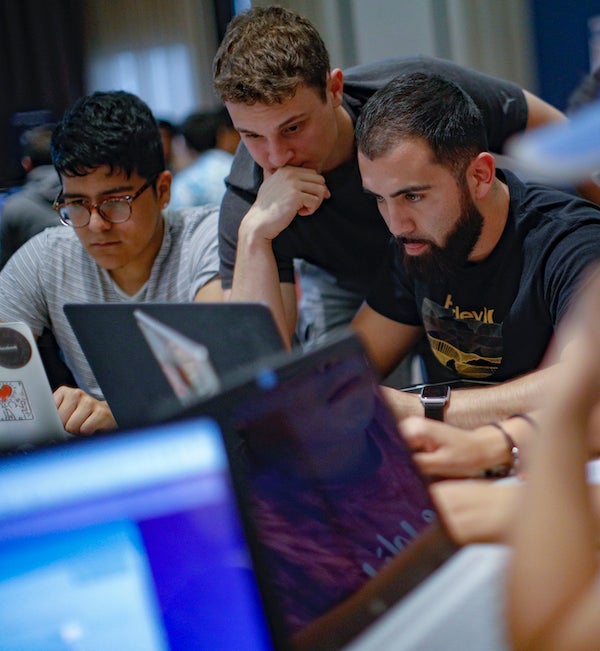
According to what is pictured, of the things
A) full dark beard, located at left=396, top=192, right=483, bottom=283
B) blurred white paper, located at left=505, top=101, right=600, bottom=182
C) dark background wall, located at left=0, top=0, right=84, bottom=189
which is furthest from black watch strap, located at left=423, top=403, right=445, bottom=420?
dark background wall, located at left=0, top=0, right=84, bottom=189

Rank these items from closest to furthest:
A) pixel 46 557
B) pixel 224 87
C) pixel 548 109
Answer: pixel 46 557 < pixel 224 87 < pixel 548 109

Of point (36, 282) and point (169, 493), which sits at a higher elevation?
point (169, 493)

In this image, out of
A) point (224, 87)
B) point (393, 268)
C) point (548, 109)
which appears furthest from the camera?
point (548, 109)

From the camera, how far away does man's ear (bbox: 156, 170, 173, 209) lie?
2.19 m

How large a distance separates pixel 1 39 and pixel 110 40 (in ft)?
2.75

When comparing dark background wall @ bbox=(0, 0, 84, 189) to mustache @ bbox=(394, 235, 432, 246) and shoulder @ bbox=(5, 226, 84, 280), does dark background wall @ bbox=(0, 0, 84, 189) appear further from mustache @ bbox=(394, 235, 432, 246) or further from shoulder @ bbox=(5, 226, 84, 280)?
mustache @ bbox=(394, 235, 432, 246)

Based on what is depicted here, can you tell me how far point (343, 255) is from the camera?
2.18 m

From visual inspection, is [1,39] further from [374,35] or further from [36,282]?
[36,282]

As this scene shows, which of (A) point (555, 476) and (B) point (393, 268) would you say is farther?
(B) point (393, 268)

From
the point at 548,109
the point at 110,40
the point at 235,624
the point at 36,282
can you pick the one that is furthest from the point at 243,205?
the point at 110,40

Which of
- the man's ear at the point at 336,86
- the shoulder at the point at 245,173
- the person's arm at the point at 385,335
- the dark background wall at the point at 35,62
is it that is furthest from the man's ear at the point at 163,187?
the dark background wall at the point at 35,62

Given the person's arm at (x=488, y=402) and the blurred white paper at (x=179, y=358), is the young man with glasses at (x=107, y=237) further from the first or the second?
the blurred white paper at (x=179, y=358)

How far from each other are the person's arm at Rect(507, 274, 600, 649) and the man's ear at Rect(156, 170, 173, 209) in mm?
1632

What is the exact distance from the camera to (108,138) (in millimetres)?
2066
